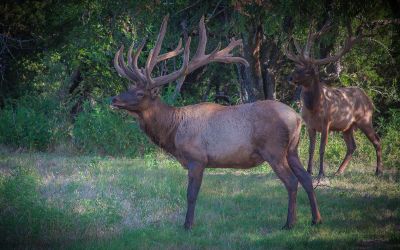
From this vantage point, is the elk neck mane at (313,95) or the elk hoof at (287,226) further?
the elk neck mane at (313,95)

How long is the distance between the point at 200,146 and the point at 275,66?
9.06m

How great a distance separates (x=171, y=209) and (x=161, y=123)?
1.35m

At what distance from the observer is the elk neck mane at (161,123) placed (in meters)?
8.43

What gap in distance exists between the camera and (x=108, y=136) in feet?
46.6

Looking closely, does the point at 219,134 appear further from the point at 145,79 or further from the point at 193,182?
the point at 145,79

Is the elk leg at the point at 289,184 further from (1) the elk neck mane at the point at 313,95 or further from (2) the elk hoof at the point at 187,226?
(1) the elk neck mane at the point at 313,95

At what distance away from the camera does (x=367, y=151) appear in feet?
45.9

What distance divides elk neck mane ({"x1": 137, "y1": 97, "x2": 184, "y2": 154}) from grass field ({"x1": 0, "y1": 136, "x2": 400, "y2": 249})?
1.04 metres

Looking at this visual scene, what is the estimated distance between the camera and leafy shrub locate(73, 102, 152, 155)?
14062 mm

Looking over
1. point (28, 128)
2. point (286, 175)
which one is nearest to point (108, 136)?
point (28, 128)

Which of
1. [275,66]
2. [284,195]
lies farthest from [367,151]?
[284,195]

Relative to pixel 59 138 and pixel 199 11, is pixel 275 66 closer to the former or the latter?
pixel 199 11

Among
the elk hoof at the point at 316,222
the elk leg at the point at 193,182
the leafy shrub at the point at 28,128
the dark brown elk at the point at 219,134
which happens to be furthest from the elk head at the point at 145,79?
the leafy shrub at the point at 28,128

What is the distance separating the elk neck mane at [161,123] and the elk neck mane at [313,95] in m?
4.51
